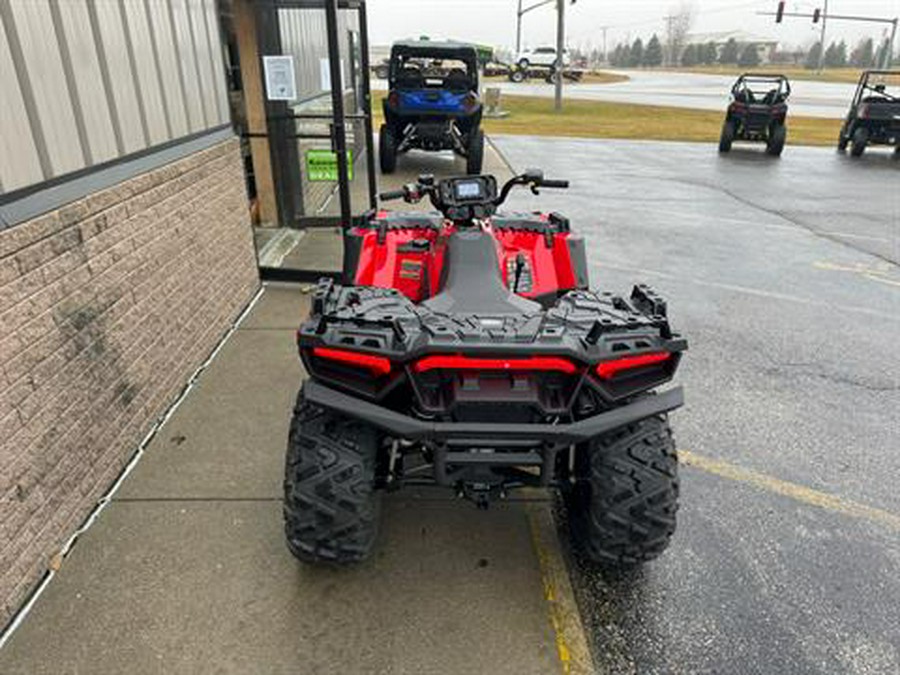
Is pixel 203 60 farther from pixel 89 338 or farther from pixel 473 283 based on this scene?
pixel 473 283

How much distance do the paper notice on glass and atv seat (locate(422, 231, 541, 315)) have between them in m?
4.05

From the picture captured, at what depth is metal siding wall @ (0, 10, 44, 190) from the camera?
2346mm

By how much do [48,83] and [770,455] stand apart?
3835 mm

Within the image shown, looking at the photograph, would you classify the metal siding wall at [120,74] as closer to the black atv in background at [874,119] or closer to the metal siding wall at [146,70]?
the metal siding wall at [146,70]

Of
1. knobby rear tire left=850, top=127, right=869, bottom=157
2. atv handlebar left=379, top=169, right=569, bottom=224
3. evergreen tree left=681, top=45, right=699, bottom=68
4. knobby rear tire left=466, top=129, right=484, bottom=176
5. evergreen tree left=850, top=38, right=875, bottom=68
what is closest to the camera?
atv handlebar left=379, top=169, right=569, bottom=224

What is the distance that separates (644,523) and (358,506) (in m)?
1.02

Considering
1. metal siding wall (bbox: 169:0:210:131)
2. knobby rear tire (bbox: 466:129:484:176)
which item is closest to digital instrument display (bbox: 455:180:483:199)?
metal siding wall (bbox: 169:0:210:131)

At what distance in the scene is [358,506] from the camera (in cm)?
224

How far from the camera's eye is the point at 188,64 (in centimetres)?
407

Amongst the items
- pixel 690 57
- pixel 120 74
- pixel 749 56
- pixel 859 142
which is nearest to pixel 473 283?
pixel 120 74

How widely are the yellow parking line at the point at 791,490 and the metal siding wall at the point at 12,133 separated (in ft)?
10.7

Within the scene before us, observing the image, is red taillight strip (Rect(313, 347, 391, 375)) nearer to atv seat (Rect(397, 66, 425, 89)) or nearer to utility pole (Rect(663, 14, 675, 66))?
atv seat (Rect(397, 66, 425, 89))

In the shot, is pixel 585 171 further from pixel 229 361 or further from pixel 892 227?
pixel 229 361

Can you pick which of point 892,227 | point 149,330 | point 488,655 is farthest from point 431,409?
point 892,227
